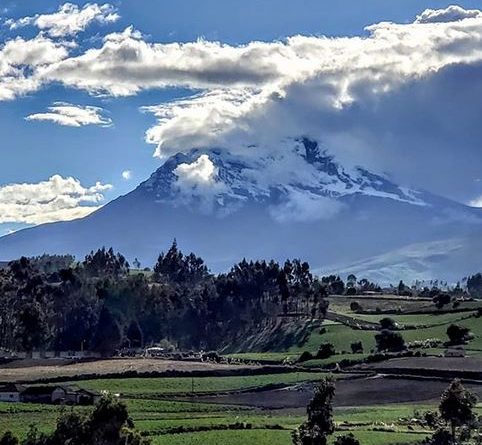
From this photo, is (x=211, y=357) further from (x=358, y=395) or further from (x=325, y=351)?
(x=358, y=395)

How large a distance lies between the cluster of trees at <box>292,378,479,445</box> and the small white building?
40689 millimetres

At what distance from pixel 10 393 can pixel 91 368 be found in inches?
1042

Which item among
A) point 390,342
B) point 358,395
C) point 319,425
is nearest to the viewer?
point 319,425

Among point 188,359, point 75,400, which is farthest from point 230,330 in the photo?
point 75,400

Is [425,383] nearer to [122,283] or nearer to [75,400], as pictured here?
[75,400]

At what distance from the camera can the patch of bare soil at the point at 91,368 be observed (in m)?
125

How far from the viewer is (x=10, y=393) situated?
107m

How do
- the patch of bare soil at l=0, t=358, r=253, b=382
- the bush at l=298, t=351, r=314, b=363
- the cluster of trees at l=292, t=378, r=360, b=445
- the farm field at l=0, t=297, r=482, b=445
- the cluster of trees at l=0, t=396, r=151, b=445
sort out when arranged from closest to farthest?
the cluster of trees at l=0, t=396, r=151, b=445
the cluster of trees at l=292, t=378, r=360, b=445
the farm field at l=0, t=297, r=482, b=445
the patch of bare soil at l=0, t=358, r=253, b=382
the bush at l=298, t=351, r=314, b=363

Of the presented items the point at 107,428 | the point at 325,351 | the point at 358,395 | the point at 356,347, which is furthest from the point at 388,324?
the point at 107,428

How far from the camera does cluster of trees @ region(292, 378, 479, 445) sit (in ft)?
222

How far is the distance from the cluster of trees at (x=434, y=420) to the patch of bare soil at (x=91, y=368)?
151 ft

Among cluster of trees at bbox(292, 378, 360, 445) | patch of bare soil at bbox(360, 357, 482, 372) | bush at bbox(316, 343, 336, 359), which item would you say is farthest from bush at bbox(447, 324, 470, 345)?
cluster of trees at bbox(292, 378, 360, 445)

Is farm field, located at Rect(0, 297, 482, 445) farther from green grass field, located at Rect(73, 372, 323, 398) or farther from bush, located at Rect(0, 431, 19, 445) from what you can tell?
bush, located at Rect(0, 431, 19, 445)

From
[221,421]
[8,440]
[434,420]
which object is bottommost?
[434,420]
